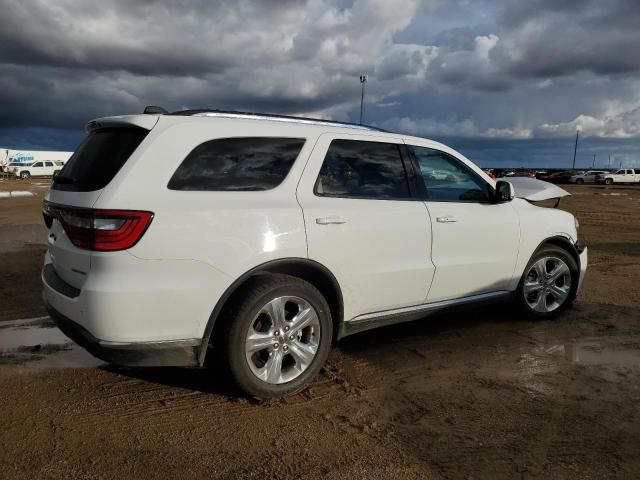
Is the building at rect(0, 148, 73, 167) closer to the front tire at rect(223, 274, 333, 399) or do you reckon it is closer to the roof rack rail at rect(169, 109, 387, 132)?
the roof rack rail at rect(169, 109, 387, 132)

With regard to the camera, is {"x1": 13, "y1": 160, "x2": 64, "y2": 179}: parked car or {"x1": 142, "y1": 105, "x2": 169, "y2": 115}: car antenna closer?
{"x1": 142, "y1": 105, "x2": 169, "y2": 115}: car antenna

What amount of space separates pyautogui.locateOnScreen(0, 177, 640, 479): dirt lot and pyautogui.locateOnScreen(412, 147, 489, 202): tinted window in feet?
4.15

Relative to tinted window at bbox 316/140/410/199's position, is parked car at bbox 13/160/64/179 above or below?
below

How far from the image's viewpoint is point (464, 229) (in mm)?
4414

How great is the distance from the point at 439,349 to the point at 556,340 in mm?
1126

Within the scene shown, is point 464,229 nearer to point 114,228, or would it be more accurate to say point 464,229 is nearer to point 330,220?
point 330,220

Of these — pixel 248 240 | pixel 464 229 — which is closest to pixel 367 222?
pixel 248 240

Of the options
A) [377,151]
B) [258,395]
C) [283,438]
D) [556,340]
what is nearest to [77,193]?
[258,395]

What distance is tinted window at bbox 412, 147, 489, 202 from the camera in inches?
172

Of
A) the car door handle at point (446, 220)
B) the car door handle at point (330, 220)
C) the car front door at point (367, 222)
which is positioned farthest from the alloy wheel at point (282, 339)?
the car door handle at point (446, 220)

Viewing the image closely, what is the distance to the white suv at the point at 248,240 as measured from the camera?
2996mm

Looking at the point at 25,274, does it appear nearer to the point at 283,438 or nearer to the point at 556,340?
the point at 283,438

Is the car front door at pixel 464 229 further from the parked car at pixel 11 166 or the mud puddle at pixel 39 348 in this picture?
the parked car at pixel 11 166

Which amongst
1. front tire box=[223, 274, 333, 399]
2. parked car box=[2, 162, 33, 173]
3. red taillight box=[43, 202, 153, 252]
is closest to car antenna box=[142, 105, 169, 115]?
red taillight box=[43, 202, 153, 252]
